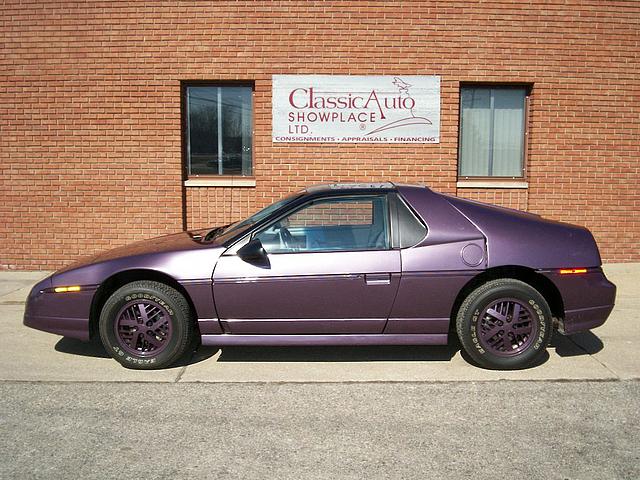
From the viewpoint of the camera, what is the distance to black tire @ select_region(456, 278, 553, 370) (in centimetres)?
499

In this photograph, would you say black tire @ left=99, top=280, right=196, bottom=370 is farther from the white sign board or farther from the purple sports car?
the white sign board

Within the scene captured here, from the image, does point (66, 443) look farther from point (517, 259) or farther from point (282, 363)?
point (517, 259)

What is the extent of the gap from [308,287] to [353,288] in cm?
36

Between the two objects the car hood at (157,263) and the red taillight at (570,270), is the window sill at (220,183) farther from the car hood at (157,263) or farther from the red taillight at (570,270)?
the red taillight at (570,270)

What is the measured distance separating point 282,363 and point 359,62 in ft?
17.9

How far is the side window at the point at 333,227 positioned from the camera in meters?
5.08

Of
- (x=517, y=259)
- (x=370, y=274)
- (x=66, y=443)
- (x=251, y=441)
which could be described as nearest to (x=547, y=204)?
(x=517, y=259)

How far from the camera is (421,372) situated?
5102 millimetres

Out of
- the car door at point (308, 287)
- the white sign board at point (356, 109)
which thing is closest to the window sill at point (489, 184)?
the white sign board at point (356, 109)

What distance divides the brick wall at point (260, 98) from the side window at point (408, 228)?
4394mm

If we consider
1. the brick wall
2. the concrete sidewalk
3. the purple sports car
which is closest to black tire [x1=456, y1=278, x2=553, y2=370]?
the purple sports car

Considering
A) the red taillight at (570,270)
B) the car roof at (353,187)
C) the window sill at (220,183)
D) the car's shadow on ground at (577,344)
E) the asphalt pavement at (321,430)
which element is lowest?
the asphalt pavement at (321,430)

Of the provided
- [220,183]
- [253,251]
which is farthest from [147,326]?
[220,183]

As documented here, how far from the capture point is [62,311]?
16.8 feet
